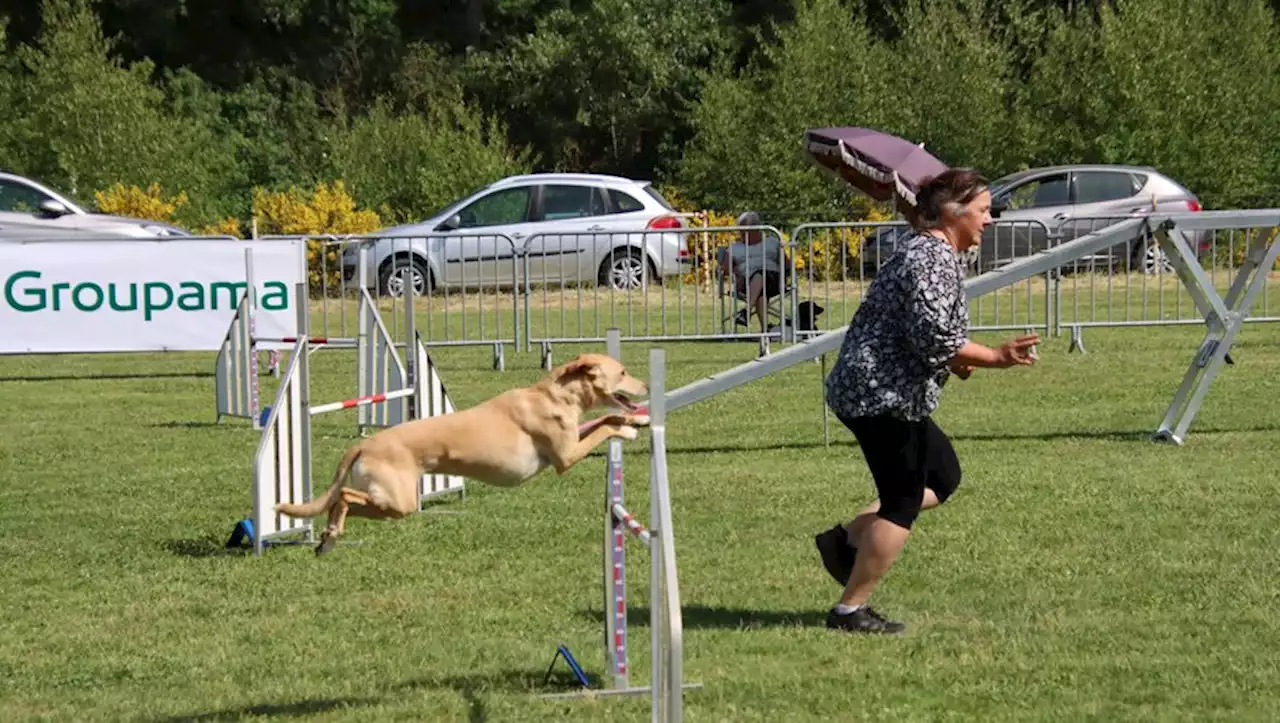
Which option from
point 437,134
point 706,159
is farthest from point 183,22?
point 706,159

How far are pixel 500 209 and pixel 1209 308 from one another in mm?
14639

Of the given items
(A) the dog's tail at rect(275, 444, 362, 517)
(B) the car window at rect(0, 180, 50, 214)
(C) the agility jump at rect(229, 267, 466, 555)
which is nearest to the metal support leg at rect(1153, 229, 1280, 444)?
(C) the agility jump at rect(229, 267, 466, 555)

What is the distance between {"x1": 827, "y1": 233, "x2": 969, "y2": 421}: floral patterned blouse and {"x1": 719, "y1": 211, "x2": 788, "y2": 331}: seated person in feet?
36.4

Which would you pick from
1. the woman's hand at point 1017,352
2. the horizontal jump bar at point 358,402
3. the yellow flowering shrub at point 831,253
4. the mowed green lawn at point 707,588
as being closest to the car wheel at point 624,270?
the yellow flowering shrub at point 831,253

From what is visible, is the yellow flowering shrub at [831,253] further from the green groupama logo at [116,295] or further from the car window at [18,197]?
the car window at [18,197]

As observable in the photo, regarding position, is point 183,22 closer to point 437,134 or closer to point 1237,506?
point 437,134

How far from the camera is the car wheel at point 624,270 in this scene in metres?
18.9

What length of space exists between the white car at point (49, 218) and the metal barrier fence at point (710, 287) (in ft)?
14.8

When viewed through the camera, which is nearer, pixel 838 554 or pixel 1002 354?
pixel 1002 354

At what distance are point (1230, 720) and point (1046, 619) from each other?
1.41m

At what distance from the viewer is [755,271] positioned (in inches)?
734

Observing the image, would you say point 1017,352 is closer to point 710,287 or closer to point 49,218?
point 710,287

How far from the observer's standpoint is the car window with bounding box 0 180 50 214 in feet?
84.5

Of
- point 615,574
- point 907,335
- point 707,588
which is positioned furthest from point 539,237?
point 615,574
